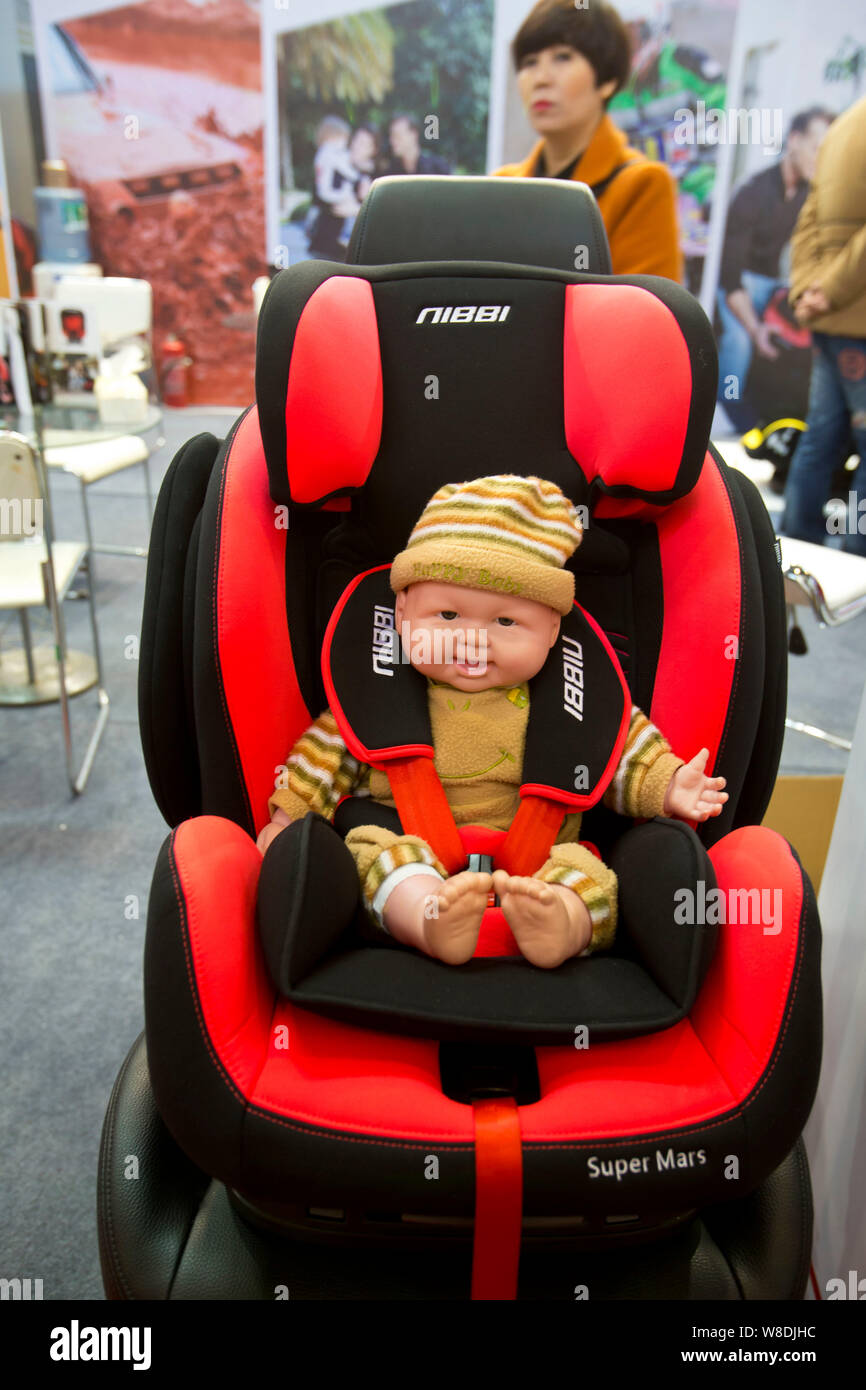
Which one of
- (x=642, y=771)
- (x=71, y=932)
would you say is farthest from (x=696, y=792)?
(x=71, y=932)

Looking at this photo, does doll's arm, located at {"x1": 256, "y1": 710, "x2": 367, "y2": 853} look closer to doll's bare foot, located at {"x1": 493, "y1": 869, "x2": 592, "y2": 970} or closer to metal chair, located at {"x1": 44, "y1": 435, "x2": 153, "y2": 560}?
doll's bare foot, located at {"x1": 493, "y1": 869, "x2": 592, "y2": 970}

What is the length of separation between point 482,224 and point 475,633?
19.6 inches

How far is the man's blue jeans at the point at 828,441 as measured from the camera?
8.88 ft

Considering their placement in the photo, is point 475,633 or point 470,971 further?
point 475,633

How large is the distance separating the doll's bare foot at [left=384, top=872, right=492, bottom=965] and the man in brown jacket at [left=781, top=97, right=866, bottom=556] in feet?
7.29

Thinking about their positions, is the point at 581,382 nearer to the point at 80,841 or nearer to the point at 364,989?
the point at 364,989

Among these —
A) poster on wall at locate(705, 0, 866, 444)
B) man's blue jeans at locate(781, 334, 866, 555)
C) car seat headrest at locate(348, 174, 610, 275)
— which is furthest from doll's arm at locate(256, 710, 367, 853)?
poster on wall at locate(705, 0, 866, 444)

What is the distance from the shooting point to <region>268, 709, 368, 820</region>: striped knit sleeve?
1.07 m

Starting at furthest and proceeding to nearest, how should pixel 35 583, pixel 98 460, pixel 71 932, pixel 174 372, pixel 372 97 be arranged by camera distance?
pixel 174 372
pixel 372 97
pixel 98 460
pixel 35 583
pixel 71 932

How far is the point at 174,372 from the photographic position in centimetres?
484

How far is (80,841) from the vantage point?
198 cm

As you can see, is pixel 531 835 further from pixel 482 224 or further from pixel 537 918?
pixel 482 224

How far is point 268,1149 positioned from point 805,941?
0.49 meters

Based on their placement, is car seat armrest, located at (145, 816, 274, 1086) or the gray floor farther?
the gray floor
